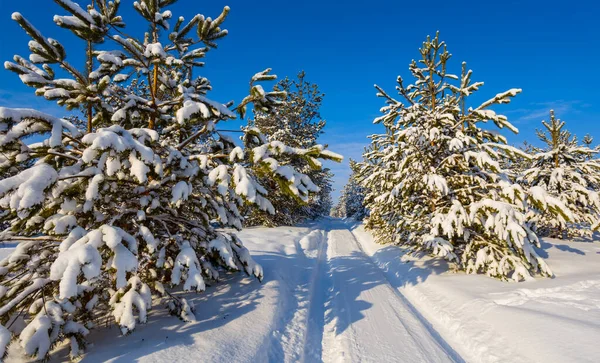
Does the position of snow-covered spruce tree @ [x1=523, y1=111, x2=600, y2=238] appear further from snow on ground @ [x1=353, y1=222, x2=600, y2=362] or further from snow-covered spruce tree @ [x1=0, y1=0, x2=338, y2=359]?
snow-covered spruce tree @ [x1=0, y1=0, x2=338, y2=359]

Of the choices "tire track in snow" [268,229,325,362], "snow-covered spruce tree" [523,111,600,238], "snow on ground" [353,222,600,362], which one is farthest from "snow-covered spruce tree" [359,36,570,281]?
"snow-covered spruce tree" [523,111,600,238]

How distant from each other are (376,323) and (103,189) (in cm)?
516

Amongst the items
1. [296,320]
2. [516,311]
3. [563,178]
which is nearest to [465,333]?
[516,311]

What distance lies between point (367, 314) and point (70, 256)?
5.12 meters

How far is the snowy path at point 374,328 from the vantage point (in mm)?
4246

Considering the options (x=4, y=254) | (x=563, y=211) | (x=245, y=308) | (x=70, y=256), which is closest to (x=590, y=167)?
(x=563, y=211)

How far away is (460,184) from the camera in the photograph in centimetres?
888

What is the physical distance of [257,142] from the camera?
5770 millimetres

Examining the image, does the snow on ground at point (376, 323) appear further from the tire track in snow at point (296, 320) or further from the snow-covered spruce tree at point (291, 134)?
Answer: the snow-covered spruce tree at point (291, 134)

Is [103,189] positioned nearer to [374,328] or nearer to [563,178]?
[374,328]

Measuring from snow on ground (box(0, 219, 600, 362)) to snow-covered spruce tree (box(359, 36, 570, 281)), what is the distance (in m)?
0.86

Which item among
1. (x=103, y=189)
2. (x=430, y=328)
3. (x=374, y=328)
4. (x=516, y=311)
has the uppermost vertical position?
(x=103, y=189)

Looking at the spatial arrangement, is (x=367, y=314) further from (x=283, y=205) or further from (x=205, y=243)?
(x=283, y=205)

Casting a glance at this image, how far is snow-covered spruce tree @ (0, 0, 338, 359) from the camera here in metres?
2.99
